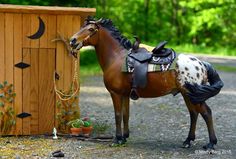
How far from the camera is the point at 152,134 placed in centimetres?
861

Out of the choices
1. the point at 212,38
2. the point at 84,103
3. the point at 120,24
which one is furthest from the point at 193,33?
the point at 84,103

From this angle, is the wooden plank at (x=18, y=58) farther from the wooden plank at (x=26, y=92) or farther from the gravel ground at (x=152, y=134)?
the gravel ground at (x=152, y=134)

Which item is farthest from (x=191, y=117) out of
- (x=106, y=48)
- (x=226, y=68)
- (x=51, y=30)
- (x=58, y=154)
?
(x=226, y=68)

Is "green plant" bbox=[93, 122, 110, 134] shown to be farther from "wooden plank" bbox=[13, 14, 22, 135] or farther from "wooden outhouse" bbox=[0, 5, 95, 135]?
"wooden plank" bbox=[13, 14, 22, 135]

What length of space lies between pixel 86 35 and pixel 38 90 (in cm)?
150

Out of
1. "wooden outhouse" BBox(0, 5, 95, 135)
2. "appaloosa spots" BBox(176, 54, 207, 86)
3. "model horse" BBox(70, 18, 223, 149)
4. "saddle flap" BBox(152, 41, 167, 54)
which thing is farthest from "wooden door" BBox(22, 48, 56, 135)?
"appaloosa spots" BBox(176, 54, 207, 86)

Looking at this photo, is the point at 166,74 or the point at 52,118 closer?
the point at 166,74

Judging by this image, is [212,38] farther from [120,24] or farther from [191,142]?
[191,142]

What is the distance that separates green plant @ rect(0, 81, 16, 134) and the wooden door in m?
0.21

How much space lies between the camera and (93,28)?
741 centimetres

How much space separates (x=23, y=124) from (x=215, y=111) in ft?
16.7

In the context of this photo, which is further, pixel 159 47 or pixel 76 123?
pixel 76 123

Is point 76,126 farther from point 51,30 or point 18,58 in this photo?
point 51,30

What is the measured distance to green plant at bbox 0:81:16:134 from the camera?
805cm
